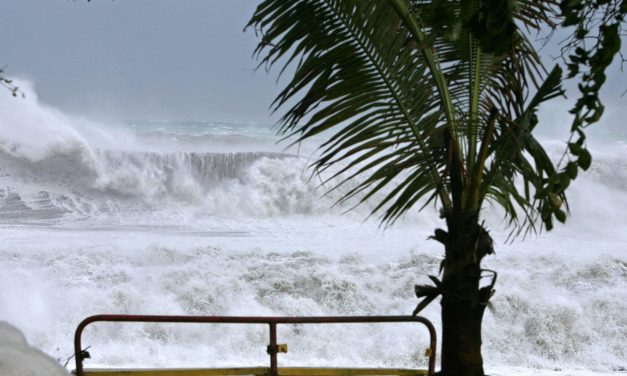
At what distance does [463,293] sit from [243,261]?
870 cm

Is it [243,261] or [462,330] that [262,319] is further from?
[243,261]

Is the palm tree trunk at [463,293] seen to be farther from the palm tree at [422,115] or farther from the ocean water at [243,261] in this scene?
the ocean water at [243,261]

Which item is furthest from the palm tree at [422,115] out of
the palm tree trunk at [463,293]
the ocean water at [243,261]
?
the ocean water at [243,261]

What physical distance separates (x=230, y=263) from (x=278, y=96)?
866 centimetres

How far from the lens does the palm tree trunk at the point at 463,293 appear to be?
9.82 feet

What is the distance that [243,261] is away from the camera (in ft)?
37.7

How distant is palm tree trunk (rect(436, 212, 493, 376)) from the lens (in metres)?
2.99

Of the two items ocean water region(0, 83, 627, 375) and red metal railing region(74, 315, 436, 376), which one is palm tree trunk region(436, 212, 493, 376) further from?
ocean water region(0, 83, 627, 375)

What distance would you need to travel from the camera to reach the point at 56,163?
18594mm

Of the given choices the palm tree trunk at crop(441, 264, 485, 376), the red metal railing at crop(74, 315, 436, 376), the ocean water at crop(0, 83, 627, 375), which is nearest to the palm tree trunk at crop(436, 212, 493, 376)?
the palm tree trunk at crop(441, 264, 485, 376)

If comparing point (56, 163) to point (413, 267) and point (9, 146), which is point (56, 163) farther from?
point (413, 267)

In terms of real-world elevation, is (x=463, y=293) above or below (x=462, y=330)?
above

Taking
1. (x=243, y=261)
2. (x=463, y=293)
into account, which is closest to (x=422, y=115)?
(x=463, y=293)

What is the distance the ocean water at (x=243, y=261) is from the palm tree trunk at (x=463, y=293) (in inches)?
69.0
